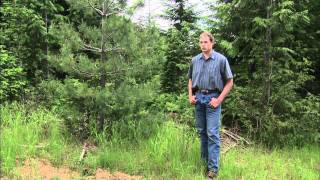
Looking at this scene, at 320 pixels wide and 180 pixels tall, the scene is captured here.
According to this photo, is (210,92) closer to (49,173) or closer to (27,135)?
(49,173)

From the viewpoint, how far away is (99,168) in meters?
7.27

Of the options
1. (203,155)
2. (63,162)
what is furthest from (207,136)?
(63,162)

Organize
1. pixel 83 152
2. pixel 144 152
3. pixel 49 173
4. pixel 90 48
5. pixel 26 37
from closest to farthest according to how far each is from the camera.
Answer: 1. pixel 49 173
2. pixel 83 152
3. pixel 144 152
4. pixel 90 48
5. pixel 26 37

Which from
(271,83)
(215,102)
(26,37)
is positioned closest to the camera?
(215,102)

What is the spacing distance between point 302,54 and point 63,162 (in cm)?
674

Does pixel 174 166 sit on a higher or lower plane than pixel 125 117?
lower

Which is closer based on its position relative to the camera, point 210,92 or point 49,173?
point 49,173

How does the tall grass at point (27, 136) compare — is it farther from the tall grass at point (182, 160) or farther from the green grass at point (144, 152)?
the tall grass at point (182, 160)

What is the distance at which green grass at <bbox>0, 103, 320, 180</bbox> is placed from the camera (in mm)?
7316

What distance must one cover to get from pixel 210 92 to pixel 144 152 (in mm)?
1573

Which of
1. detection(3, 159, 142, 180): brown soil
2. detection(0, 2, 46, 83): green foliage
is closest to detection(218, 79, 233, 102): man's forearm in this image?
detection(3, 159, 142, 180): brown soil

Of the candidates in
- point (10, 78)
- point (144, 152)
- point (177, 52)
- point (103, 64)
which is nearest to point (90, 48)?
point (103, 64)

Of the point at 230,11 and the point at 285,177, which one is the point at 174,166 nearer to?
the point at 285,177

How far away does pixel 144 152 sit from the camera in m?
7.98
